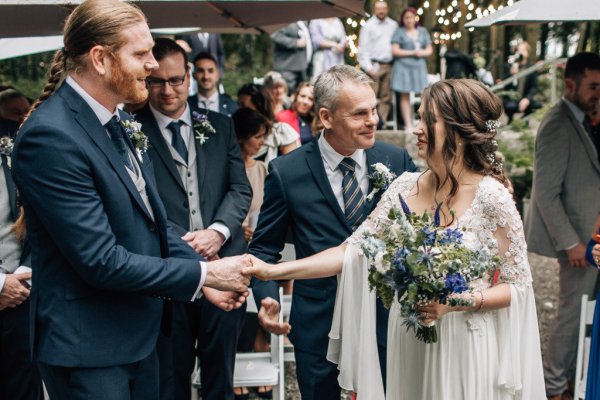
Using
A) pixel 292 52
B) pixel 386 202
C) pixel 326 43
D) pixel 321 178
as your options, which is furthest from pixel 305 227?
pixel 326 43

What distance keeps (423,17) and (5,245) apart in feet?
50.9

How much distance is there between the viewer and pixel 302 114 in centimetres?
838

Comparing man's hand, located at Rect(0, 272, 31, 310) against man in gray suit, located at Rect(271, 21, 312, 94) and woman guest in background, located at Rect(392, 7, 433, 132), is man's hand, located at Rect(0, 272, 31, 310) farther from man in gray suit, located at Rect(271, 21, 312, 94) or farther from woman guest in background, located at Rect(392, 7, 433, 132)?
woman guest in background, located at Rect(392, 7, 433, 132)

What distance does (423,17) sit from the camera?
18453 millimetres

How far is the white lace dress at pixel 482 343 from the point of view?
322cm

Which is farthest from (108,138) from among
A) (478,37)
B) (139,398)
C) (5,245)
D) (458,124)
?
(478,37)

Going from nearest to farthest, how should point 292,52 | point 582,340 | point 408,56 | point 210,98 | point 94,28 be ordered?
1. point 94,28
2. point 582,340
3. point 210,98
4. point 292,52
5. point 408,56

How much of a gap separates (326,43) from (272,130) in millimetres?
5698

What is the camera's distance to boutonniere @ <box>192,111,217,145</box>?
454 cm

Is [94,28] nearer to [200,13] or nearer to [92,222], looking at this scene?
[92,222]

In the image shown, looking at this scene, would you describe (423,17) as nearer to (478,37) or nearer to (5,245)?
(478,37)

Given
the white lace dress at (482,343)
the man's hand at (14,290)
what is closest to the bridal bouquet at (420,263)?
the white lace dress at (482,343)

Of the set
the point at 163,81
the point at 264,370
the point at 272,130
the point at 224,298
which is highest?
the point at 163,81

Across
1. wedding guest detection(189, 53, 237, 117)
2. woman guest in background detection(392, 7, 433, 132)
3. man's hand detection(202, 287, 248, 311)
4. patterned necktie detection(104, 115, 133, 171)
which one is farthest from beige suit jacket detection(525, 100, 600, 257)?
woman guest in background detection(392, 7, 433, 132)
